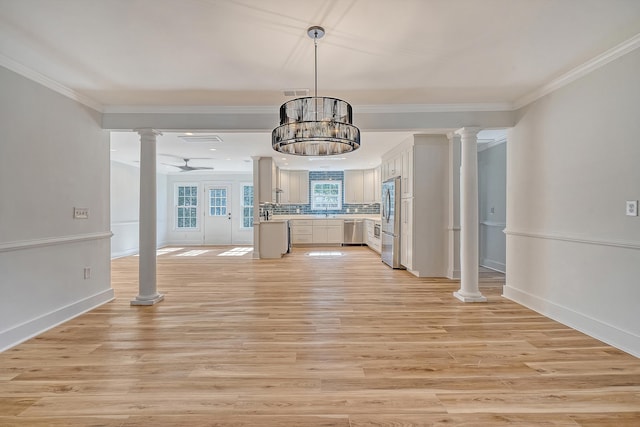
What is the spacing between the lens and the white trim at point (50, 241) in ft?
8.47

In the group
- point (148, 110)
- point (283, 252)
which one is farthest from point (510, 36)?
point (283, 252)

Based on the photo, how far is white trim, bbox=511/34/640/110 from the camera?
2381mm

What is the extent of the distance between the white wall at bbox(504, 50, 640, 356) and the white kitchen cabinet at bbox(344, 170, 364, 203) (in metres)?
5.55

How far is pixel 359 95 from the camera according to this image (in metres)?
3.36

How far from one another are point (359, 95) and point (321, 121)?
1.39 m

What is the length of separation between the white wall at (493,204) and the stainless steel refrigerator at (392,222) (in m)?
1.76

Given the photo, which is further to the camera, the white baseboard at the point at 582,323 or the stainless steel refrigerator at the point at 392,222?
the stainless steel refrigerator at the point at 392,222

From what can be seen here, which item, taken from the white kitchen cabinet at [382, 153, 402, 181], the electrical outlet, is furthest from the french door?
the electrical outlet

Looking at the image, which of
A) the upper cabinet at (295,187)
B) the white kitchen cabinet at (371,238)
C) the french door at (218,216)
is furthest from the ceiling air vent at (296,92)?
the french door at (218,216)

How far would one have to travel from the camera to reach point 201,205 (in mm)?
9766

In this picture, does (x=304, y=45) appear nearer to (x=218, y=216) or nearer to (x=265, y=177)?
(x=265, y=177)

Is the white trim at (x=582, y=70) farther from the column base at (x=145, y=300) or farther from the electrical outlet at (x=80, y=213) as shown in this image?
the electrical outlet at (x=80, y=213)

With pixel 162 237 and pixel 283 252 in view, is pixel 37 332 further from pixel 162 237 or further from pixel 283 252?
pixel 162 237

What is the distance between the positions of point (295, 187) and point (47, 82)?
6.47 meters
